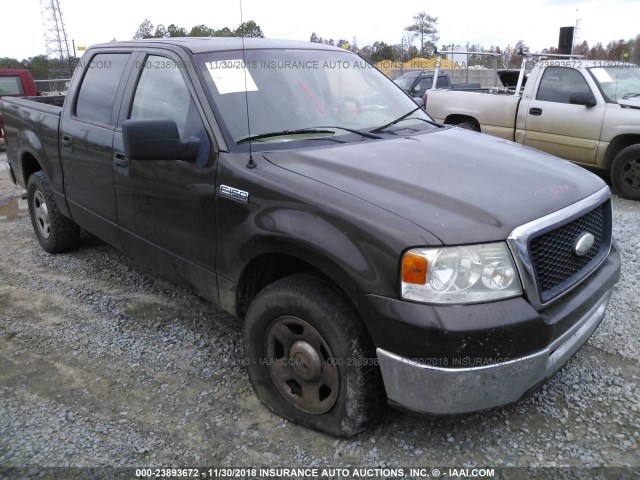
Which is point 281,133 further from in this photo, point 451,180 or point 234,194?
point 451,180

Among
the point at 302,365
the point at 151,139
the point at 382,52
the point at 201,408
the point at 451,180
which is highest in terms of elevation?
the point at 382,52

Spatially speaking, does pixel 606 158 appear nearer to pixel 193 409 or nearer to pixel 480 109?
pixel 480 109

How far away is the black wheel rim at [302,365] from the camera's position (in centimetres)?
246

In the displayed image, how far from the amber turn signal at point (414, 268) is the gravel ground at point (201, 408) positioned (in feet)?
2.95

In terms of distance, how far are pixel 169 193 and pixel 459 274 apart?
184cm

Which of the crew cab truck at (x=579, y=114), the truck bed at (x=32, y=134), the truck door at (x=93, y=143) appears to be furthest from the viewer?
the crew cab truck at (x=579, y=114)

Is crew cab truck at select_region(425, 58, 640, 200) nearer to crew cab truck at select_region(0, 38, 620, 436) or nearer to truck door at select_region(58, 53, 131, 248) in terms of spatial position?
crew cab truck at select_region(0, 38, 620, 436)

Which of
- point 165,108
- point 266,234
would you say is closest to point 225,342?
point 266,234

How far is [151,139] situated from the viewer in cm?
269

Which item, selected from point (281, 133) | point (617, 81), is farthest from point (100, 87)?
point (617, 81)

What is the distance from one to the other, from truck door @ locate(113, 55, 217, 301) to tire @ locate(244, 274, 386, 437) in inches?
21.3

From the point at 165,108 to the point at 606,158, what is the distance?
6.27m

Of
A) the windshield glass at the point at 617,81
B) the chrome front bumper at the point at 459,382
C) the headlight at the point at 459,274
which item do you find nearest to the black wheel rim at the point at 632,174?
the windshield glass at the point at 617,81

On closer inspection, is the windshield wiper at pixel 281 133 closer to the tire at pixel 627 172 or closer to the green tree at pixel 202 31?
the tire at pixel 627 172
